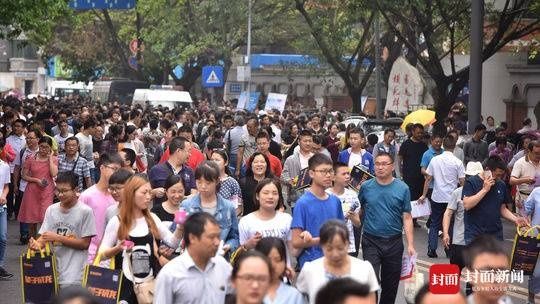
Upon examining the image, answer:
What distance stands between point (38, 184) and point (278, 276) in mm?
9075

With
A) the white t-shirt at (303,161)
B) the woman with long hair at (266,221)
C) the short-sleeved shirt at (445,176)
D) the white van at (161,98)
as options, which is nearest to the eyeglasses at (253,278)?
the woman with long hair at (266,221)

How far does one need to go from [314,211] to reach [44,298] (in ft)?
7.07

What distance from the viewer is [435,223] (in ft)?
57.8

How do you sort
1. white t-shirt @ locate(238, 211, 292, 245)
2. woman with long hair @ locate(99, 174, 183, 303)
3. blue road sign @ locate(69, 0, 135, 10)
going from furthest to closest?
blue road sign @ locate(69, 0, 135, 10), white t-shirt @ locate(238, 211, 292, 245), woman with long hair @ locate(99, 174, 183, 303)

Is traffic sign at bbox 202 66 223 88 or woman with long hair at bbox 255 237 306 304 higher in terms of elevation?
traffic sign at bbox 202 66 223 88

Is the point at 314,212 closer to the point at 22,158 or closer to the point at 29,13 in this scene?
the point at 22,158

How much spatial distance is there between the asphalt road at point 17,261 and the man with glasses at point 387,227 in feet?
2.47

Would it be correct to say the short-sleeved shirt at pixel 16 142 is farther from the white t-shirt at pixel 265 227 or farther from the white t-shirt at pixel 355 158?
the white t-shirt at pixel 265 227

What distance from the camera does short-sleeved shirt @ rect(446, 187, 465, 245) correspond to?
13133 millimetres

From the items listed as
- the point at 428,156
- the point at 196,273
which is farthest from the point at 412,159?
the point at 196,273

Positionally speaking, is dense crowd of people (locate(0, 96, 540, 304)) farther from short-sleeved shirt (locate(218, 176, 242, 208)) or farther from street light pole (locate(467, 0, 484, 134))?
street light pole (locate(467, 0, 484, 134))

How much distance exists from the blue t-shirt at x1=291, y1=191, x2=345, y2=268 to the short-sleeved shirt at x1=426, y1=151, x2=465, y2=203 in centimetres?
694

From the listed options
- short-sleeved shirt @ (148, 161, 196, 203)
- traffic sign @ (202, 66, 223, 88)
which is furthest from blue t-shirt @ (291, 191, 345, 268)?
traffic sign @ (202, 66, 223, 88)

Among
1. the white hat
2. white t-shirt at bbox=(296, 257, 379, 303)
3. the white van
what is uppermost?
the white van
